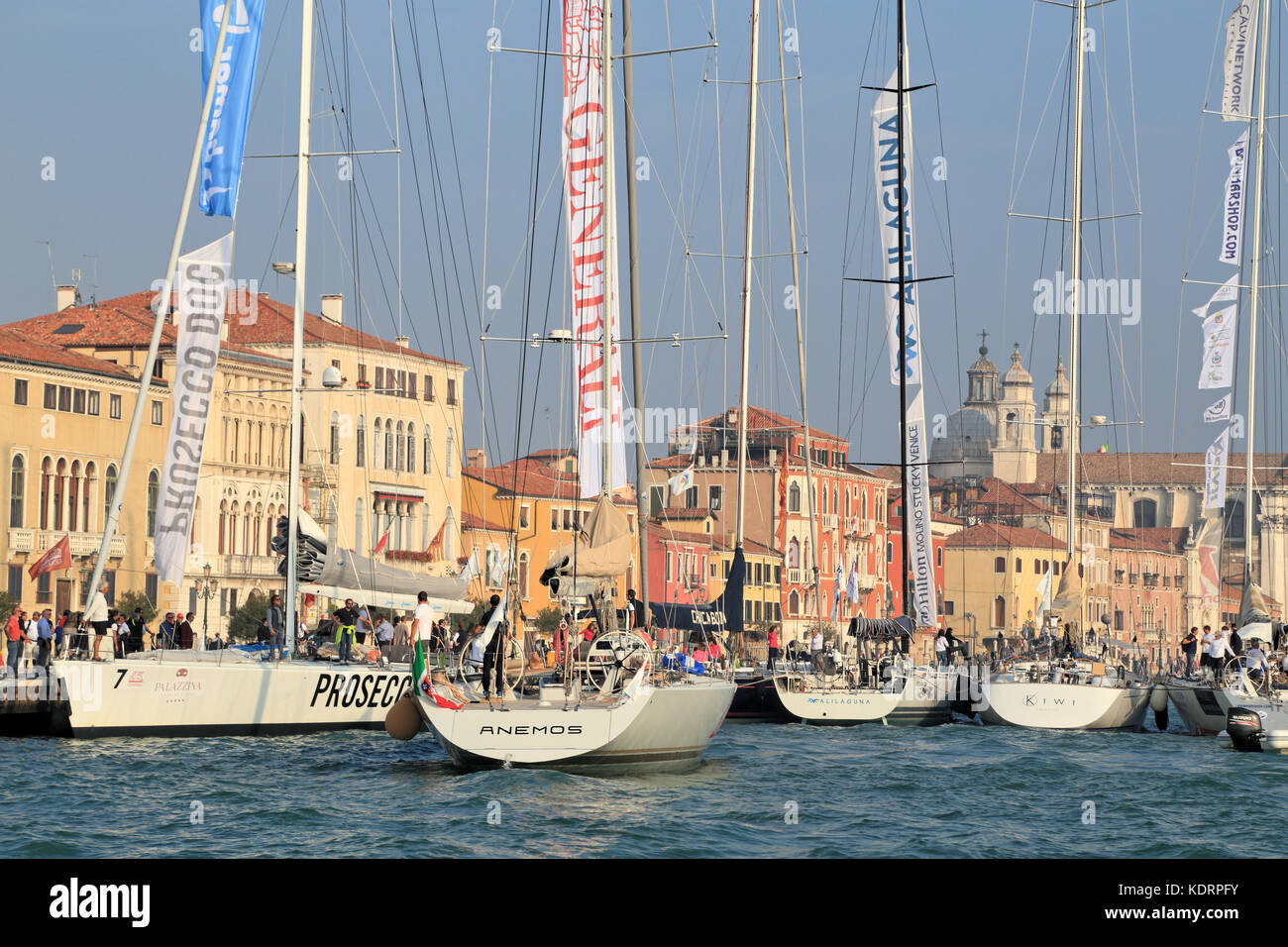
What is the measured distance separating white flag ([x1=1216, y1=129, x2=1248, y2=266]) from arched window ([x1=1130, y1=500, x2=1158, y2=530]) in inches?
5053

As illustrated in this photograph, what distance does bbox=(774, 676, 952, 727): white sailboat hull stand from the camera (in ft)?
99.4

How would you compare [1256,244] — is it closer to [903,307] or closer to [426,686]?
[903,307]

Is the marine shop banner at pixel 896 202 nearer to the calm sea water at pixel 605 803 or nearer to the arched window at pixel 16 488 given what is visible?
the calm sea water at pixel 605 803

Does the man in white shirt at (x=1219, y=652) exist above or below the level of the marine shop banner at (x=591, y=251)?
below

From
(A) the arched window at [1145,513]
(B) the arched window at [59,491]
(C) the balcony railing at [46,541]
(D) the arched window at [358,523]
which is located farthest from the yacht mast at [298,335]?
(A) the arched window at [1145,513]

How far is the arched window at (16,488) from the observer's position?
186 ft

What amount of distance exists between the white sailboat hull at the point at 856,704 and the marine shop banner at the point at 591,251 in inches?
424

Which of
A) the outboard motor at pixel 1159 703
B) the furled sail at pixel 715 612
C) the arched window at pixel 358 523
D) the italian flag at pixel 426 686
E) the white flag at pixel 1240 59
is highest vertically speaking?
the white flag at pixel 1240 59

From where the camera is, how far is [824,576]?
9938 cm

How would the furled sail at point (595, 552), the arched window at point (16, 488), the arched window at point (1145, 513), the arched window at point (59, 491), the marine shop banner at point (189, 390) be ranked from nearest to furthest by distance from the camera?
the furled sail at point (595, 552), the marine shop banner at point (189, 390), the arched window at point (16, 488), the arched window at point (59, 491), the arched window at point (1145, 513)

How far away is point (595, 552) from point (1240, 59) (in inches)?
853

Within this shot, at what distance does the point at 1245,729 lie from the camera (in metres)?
24.9

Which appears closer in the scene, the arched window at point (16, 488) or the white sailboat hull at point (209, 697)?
the white sailboat hull at point (209, 697)
